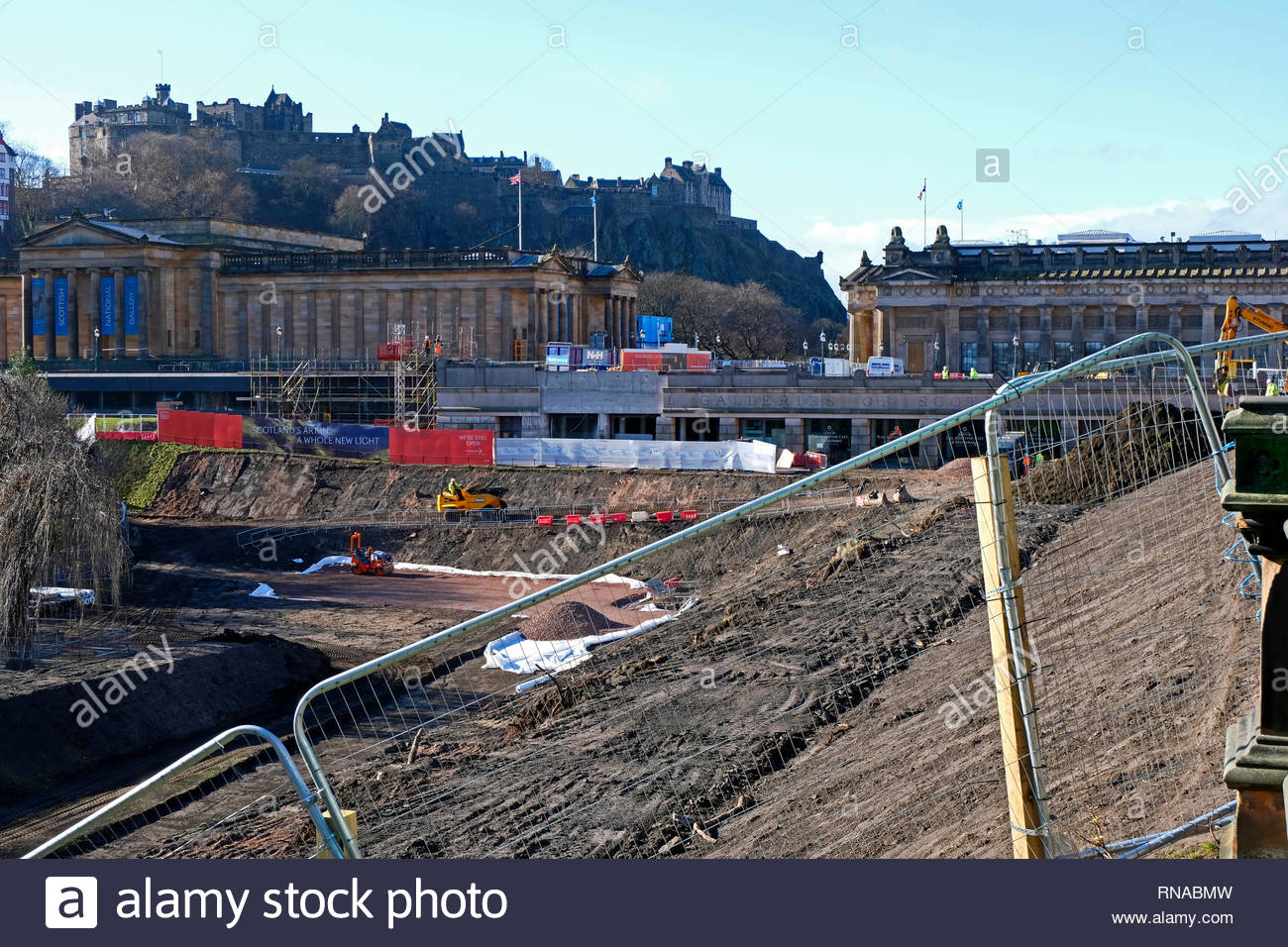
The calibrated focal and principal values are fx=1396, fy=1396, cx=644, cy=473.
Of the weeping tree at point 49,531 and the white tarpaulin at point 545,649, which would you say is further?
the weeping tree at point 49,531

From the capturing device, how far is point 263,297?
291ft

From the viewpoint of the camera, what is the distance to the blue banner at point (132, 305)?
8894 cm

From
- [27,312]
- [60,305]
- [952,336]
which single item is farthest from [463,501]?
[27,312]

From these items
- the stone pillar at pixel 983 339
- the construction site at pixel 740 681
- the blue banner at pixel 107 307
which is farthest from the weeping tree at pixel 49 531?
the stone pillar at pixel 983 339

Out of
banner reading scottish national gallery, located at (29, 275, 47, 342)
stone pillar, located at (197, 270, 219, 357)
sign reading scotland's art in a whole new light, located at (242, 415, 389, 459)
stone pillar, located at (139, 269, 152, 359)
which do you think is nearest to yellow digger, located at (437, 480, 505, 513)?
sign reading scotland's art in a whole new light, located at (242, 415, 389, 459)

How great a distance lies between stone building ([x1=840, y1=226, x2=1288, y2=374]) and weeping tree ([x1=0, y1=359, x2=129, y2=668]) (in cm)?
5728

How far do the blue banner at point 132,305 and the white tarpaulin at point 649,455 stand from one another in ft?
137

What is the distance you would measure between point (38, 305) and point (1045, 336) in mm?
63697

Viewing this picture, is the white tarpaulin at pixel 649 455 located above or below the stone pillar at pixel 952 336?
below

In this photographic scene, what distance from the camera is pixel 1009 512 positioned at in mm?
7266

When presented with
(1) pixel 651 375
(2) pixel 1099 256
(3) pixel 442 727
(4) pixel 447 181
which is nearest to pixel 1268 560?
(3) pixel 442 727

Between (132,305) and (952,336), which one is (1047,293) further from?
(132,305)

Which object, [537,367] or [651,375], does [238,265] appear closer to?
[537,367]

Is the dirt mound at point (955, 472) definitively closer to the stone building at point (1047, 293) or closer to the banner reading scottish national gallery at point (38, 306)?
the stone building at point (1047, 293)
